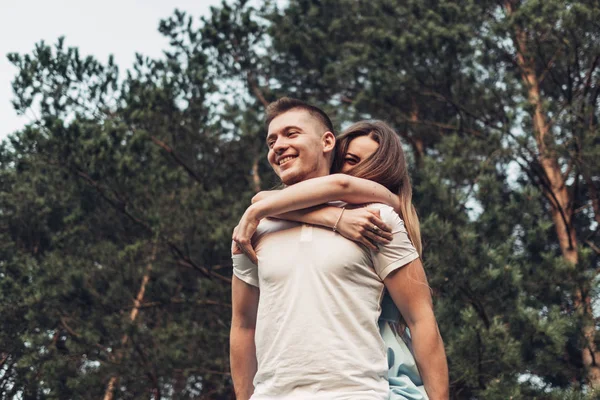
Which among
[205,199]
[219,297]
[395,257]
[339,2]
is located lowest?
[395,257]

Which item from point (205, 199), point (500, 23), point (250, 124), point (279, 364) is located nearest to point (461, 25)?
point (500, 23)

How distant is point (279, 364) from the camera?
1.69 m

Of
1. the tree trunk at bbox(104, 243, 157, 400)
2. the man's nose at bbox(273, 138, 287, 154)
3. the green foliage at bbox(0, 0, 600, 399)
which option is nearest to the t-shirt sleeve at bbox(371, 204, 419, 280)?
the man's nose at bbox(273, 138, 287, 154)

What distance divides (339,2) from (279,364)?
9982 mm

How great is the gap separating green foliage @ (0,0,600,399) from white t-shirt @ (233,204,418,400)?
3262 millimetres

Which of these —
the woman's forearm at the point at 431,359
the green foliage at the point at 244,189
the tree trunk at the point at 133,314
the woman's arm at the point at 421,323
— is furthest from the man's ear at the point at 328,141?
the tree trunk at the point at 133,314

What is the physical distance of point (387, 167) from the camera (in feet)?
6.82

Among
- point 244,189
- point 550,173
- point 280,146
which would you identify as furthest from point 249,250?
point 244,189

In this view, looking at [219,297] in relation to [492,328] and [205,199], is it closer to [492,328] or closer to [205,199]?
[205,199]

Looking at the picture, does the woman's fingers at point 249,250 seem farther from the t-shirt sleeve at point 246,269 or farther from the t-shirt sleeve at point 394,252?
the t-shirt sleeve at point 394,252

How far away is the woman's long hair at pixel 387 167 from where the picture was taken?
2.03 m

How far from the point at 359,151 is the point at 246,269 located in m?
0.50

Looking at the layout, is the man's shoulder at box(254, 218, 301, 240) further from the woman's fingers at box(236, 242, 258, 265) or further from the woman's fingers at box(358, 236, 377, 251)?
the woman's fingers at box(358, 236, 377, 251)

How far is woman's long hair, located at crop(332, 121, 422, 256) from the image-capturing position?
203 cm
